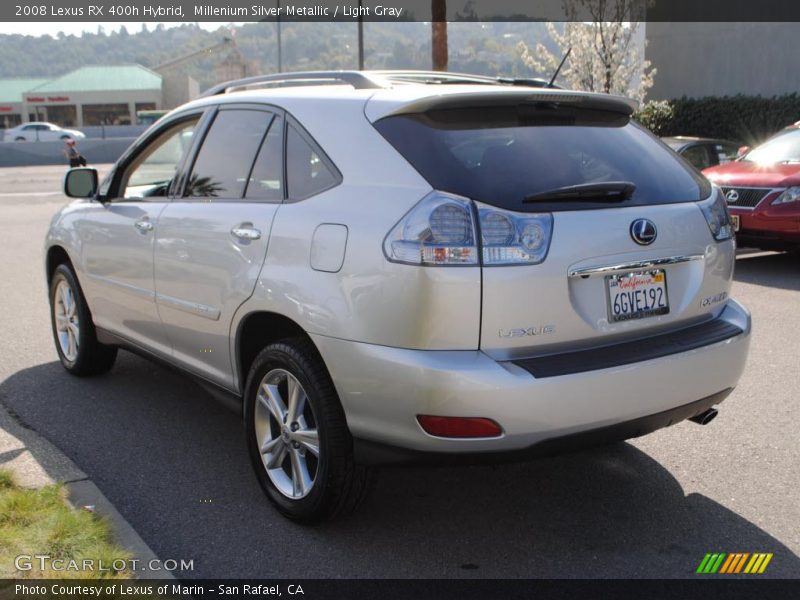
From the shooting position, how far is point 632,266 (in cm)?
337

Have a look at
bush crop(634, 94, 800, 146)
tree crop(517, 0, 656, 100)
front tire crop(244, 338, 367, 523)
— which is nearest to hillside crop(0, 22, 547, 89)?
tree crop(517, 0, 656, 100)

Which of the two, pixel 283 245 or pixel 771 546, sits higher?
pixel 283 245

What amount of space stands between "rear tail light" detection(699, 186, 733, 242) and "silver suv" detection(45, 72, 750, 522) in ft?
0.05

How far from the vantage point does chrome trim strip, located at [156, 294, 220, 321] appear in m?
4.13

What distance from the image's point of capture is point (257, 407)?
394 centimetres

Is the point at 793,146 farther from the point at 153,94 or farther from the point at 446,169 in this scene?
the point at 153,94

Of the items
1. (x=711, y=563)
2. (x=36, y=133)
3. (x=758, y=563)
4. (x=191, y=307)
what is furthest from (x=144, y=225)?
(x=36, y=133)

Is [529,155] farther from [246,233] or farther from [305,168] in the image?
[246,233]

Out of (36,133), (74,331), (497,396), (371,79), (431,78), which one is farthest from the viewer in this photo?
(36,133)

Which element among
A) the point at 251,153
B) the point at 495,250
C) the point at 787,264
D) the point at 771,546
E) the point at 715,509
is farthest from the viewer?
the point at 787,264

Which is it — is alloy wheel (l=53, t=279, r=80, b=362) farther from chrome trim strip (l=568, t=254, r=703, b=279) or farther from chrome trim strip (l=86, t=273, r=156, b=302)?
chrome trim strip (l=568, t=254, r=703, b=279)

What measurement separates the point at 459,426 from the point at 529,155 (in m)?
1.09

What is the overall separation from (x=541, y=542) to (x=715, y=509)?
32.9 inches

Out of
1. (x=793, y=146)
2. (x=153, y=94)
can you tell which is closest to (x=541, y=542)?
(x=793, y=146)
